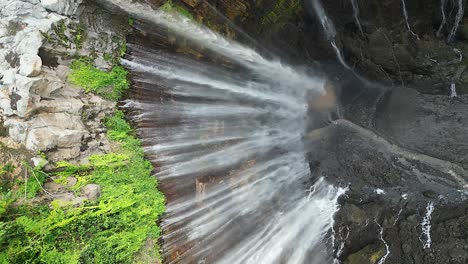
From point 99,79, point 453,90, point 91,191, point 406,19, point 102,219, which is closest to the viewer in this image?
point 102,219

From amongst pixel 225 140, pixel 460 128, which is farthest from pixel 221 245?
pixel 460 128

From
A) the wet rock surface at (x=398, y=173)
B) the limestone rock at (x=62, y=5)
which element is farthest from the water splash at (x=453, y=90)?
the limestone rock at (x=62, y=5)

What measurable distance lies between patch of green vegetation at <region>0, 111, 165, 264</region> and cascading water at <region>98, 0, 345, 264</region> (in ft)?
1.10

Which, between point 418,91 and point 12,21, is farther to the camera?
point 418,91

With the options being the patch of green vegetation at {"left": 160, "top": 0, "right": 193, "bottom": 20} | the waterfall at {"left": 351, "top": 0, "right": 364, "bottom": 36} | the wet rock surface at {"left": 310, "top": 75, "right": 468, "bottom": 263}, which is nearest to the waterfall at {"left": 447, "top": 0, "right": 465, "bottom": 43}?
the wet rock surface at {"left": 310, "top": 75, "right": 468, "bottom": 263}

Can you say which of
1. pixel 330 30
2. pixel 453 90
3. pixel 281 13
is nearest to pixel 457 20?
pixel 453 90

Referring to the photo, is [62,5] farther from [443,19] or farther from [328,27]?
[443,19]

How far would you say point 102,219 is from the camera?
5871 millimetres

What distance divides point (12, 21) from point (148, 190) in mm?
4001

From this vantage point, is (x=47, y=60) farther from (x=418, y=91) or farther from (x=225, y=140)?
(x=418, y=91)

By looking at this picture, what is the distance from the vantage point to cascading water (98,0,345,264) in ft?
21.5

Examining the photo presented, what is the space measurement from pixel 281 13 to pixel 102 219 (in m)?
5.61

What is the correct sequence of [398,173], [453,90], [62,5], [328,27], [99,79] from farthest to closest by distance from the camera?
1. [328,27]
2. [453,90]
3. [398,173]
4. [99,79]
5. [62,5]

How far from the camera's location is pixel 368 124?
8102 millimetres
